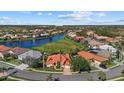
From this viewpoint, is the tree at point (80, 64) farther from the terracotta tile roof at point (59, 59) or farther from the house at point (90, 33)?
the house at point (90, 33)

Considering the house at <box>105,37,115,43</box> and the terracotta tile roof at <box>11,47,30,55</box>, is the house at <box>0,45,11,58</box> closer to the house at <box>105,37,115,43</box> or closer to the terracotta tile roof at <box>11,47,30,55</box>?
the terracotta tile roof at <box>11,47,30,55</box>

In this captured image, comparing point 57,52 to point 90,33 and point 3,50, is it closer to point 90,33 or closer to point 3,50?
point 90,33

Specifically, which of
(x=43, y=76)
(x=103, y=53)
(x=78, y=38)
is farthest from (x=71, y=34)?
(x=43, y=76)

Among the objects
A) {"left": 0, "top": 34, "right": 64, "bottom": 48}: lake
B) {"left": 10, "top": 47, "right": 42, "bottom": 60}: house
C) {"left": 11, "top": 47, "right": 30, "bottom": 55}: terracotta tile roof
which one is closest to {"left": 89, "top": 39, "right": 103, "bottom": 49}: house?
{"left": 0, "top": 34, "right": 64, "bottom": 48}: lake

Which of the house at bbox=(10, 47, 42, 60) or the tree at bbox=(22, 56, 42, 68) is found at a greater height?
the house at bbox=(10, 47, 42, 60)

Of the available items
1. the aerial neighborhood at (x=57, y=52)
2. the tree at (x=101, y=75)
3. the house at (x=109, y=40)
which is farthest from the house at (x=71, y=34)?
the tree at (x=101, y=75)

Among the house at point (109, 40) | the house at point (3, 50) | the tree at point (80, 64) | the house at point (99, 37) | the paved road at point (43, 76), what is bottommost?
the paved road at point (43, 76)
